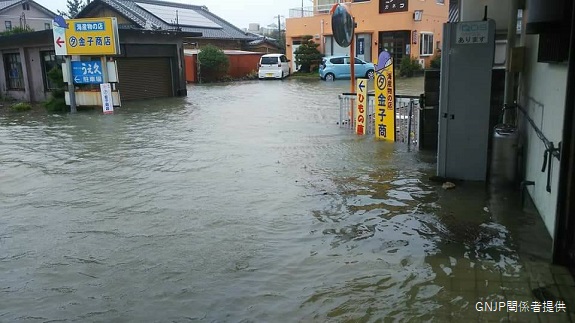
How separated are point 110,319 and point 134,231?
73.3 inches

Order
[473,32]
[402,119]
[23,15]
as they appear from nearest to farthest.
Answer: [473,32]
[402,119]
[23,15]

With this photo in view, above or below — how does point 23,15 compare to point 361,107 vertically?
above

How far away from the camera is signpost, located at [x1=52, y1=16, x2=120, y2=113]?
16625mm

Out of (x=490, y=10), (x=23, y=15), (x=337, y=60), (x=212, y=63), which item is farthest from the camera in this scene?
(x=23, y=15)

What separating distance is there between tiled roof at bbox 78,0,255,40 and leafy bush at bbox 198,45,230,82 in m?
2.20

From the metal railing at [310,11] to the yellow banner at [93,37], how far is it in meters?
21.0

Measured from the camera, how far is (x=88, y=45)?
16.8 metres

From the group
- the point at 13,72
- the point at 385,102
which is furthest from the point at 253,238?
the point at 13,72

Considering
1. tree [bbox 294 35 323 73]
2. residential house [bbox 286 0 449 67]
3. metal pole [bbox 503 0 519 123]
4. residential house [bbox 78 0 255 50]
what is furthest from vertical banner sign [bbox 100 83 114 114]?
tree [bbox 294 35 323 73]

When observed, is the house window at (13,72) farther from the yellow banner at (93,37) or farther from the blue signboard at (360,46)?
the blue signboard at (360,46)

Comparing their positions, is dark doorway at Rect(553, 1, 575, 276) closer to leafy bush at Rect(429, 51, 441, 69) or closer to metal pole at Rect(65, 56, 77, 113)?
metal pole at Rect(65, 56, 77, 113)

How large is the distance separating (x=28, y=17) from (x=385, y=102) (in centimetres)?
4600

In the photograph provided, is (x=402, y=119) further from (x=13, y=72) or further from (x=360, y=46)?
(x=360, y=46)

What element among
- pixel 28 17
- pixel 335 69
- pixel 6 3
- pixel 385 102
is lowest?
pixel 385 102
